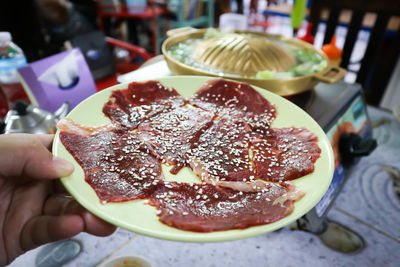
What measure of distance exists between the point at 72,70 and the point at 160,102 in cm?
Answer: 87

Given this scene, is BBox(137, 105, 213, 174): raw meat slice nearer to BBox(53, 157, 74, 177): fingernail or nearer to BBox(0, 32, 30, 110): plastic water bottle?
BBox(53, 157, 74, 177): fingernail

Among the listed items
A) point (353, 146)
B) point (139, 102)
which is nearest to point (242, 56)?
point (139, 102)

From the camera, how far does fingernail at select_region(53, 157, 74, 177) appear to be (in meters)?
0.80

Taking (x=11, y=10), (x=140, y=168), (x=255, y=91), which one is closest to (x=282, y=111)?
(x=255, y=91)

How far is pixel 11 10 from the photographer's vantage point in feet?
9.69

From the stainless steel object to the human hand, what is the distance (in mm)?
318

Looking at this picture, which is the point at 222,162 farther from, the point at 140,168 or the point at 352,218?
the point at 352,218

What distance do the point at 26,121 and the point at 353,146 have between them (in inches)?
66.7

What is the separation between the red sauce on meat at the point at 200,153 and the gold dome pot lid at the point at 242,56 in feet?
0.69

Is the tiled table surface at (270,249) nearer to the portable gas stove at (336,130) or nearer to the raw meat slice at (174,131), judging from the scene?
the portable gas stove at (336,130)

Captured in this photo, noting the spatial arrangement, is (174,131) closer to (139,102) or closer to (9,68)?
(139,102)

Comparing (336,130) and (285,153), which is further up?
(285,153)

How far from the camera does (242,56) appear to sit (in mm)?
1525

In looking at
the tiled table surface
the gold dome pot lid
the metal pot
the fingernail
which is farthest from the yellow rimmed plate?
the tiled table surface
